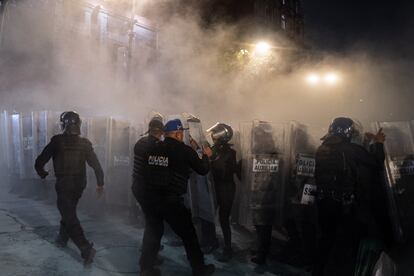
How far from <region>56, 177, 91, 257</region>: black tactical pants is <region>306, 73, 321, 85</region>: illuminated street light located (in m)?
17.4

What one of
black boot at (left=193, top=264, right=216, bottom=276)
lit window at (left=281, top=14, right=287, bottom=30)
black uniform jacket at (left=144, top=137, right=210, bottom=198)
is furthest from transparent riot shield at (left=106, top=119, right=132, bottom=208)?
lit window at (left=281, top=14, right=287, bottom=30)

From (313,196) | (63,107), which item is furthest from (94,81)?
(313,196)

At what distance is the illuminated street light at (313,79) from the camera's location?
19853 mm

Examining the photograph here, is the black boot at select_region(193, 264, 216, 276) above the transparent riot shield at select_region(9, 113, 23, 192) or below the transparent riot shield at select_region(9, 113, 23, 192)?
below

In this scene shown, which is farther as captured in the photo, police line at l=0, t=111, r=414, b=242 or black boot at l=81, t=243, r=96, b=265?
police line at l=0, t=111, r=414, b=242

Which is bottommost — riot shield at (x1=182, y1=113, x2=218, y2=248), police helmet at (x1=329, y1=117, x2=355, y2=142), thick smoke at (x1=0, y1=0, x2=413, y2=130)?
riot shield at (x1=182, y1=113, x2=218, y2=248)

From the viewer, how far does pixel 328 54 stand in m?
19.4

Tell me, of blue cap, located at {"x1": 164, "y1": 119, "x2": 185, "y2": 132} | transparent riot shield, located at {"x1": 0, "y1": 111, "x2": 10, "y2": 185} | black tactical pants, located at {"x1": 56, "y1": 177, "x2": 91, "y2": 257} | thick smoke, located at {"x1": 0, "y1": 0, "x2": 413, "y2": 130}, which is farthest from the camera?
thick smoke, located at {"x1": 0, "y1": 0, "x2": 413, "y2": 130}

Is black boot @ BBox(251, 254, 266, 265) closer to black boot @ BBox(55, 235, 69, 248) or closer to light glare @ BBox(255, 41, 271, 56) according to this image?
black boot @ BBox(55, 235, 69, 248)

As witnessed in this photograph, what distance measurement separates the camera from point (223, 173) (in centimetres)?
475

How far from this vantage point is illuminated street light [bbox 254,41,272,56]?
25450mm

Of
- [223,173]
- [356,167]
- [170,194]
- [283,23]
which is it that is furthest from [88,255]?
[283,23]

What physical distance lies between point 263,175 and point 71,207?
2438 mm

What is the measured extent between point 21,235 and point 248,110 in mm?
12352
